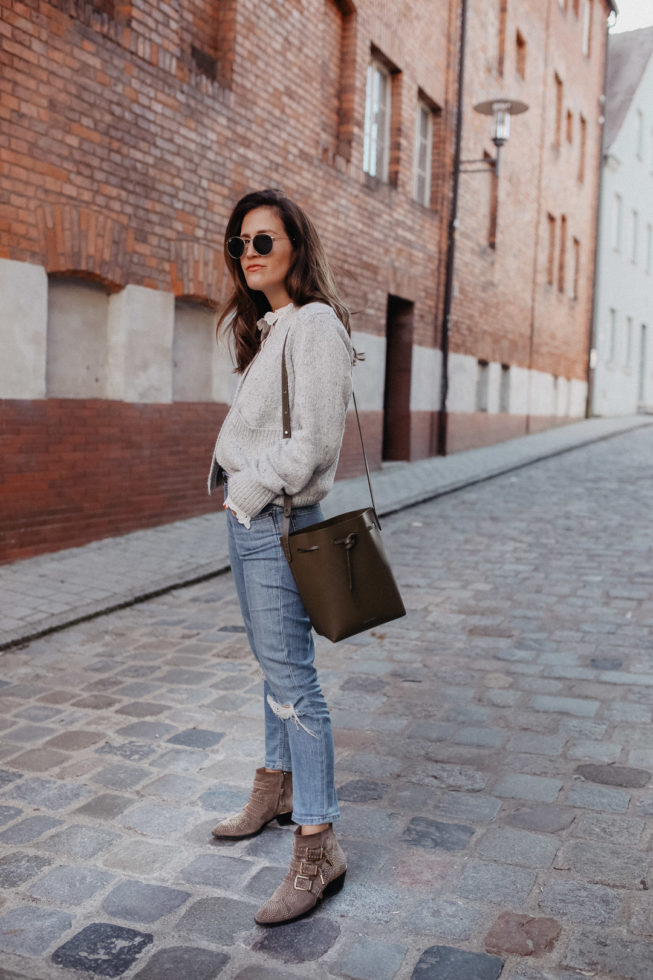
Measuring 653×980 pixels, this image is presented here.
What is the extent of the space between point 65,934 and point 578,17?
2783cm

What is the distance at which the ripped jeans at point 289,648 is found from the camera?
9.34 feet

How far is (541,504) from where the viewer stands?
12.0 meters

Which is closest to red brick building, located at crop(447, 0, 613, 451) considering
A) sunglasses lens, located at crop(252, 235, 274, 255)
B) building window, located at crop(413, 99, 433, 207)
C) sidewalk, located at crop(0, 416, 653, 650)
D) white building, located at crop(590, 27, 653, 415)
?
building window, located at crop(413, 99, 433, 207)

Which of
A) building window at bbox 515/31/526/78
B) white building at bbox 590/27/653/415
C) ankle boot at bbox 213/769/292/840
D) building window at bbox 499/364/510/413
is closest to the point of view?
ankle boot at bbox 213/769/292/840

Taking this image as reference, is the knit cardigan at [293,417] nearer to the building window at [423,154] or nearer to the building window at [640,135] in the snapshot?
the building window at [423,154]

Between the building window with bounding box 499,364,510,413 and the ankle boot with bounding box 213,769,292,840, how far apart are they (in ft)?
62.1

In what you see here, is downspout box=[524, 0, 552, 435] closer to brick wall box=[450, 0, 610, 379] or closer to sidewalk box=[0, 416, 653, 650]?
brick wall box=[450, 0, 610, 379]

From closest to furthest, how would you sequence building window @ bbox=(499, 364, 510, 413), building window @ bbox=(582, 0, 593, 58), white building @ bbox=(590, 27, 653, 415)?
building window @ bbox=(499, 364, 510, 413), building window @ bbox=(582, 0, 593, 58), white building @ bbox=(590, 27, 653, 415)

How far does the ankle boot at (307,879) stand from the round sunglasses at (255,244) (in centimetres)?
172

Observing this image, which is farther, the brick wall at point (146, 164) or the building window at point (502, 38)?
the building window at point (502, 38)

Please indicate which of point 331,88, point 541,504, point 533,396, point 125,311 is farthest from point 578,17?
point 125,311

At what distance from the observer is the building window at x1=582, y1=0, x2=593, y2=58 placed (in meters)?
26.7

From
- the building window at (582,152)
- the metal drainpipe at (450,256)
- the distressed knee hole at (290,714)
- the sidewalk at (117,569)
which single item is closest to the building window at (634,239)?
the building window at (582,152)

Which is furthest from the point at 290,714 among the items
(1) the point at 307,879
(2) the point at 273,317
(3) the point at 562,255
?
(3) the point at 562,255
